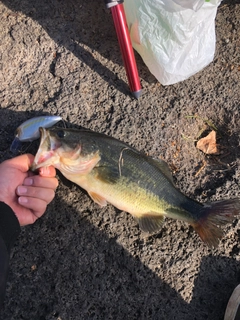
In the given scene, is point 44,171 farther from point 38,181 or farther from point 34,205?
point 34,205

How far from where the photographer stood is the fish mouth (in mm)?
2402

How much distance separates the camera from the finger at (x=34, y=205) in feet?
8.25

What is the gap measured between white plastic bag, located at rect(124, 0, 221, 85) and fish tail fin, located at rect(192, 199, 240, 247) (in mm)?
1059

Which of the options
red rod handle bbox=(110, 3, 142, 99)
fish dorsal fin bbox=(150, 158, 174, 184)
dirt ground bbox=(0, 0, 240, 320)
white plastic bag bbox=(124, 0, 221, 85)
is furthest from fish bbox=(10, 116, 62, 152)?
white plastic bag bbox=(124, 0, 221, 85)

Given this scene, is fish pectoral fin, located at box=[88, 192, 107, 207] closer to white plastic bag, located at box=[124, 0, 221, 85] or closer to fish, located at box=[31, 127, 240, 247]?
fish, located at box=[31, 127, 240, 247]

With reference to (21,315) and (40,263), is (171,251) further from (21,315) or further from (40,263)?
(21,315)

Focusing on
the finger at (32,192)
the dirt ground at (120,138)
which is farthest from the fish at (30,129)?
the finger at (32,192)

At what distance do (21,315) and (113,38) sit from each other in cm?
221

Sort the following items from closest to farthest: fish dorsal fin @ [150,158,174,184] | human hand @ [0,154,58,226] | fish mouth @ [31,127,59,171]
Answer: fish mouth @ [31,127,59,171]
human hand @ [0,154,58,226]
fish dorsal fin @ [150,158,174,184]

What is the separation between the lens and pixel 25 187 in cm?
252

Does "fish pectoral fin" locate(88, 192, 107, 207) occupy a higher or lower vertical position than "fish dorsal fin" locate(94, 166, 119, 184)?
lower

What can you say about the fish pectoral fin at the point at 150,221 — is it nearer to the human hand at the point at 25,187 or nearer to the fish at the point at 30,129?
the human hand at the point at 25,187

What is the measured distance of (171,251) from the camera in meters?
2.83

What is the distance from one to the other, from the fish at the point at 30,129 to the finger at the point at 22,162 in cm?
14
